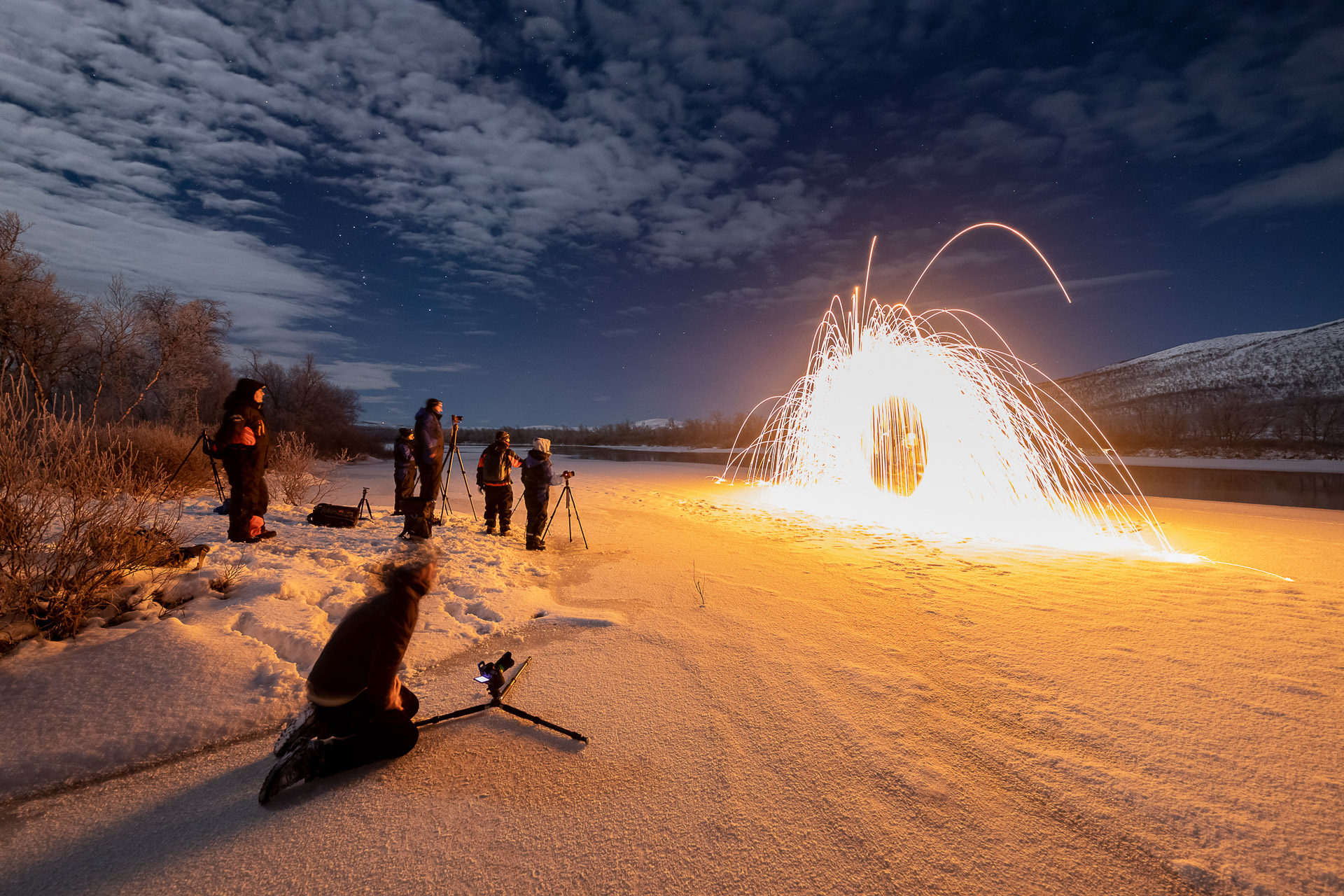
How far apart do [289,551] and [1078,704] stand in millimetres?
8261

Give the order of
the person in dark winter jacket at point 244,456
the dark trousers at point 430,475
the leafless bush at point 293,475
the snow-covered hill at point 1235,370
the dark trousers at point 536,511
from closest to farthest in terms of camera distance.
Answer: the person in dark winter jacket at point 244,456, the dark trousers at point 536,511, the dark trousers at point 430,475, the leafless bush at point 293,475, the snow-covered hill at point 1235,370

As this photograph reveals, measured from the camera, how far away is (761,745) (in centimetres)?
336

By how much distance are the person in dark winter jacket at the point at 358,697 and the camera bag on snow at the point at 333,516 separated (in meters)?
6.78

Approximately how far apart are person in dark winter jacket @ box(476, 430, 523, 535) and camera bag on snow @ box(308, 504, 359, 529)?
2.18 meters

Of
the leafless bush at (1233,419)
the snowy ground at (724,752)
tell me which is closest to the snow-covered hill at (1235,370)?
the leafless bush at (1233,419)

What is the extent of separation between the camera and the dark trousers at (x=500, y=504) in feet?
31.8

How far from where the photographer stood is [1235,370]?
332 ft

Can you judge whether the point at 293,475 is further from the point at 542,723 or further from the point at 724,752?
the point at 724,752

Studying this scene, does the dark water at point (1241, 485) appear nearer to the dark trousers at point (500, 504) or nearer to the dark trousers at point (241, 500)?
the dark trousers at point (500, 504)

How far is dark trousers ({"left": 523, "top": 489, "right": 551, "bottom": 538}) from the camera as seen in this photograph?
8.97 metres

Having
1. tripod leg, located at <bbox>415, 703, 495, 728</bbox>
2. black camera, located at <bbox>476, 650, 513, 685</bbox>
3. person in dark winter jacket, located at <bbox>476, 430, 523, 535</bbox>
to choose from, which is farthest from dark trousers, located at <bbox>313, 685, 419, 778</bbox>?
person in dark winter jacket, located at <bbox>476, 430, 523, 535</bbox>

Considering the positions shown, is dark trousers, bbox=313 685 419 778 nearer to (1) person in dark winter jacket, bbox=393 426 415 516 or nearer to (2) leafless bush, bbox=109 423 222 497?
(1) person in dark winter jacket, bbox=393 426 415 516

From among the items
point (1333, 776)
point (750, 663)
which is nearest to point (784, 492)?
point (750, 663)

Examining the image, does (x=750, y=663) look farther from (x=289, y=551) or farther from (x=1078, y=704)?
(x=289, y=551)
